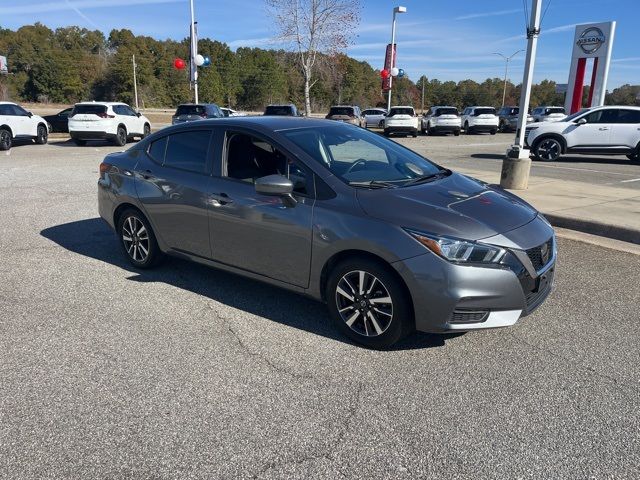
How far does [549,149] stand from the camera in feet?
52.7

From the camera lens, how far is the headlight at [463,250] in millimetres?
3443

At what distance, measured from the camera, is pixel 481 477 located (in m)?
2.54

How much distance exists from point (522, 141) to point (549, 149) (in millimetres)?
7066

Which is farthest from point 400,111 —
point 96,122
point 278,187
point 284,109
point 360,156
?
point 278,187

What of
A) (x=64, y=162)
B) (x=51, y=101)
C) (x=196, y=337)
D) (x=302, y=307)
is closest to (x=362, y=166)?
(x=302, y=307)

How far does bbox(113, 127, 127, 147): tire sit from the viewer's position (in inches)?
820

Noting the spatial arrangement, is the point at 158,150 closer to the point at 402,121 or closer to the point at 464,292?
the point at 464,292

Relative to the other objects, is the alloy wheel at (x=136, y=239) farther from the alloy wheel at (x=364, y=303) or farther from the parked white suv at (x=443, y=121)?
the parked white suv at (x=443, y=121)

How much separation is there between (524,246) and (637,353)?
3.91ft

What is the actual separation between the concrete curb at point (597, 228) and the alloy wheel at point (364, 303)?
4.65 m

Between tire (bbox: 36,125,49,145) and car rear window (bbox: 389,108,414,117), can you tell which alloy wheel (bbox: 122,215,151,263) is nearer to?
tire (bbox: 36,125,49,145)

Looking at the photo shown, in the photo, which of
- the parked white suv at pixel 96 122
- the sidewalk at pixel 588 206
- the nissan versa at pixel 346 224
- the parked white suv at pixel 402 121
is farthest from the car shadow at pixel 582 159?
the parked white suv at pixel 96 122

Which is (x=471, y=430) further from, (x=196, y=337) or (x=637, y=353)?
(x=196, y=337)

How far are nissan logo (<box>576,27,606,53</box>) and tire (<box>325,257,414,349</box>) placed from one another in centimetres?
2465
